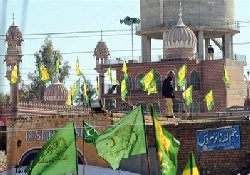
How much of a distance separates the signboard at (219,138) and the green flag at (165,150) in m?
5.38

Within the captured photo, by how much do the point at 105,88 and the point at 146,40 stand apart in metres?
4.91

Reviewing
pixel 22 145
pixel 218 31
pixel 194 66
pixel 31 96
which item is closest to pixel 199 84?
pixel 194 66

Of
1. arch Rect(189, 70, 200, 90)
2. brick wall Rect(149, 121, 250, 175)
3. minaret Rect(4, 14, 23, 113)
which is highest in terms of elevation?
minaret Rect(4, 14, 23, 113)

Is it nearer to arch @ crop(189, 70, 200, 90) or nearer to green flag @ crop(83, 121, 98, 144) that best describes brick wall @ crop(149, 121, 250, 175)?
green flag @ crop(83, 121, 98, 144)

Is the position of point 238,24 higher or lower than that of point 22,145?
higher

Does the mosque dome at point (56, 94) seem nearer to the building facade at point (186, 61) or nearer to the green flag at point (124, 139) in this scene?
the building facade at point (186, 61)

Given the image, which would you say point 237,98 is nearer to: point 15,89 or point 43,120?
point 15,89

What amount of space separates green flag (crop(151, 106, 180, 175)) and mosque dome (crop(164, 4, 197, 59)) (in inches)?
1518

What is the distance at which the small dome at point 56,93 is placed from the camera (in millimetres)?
54594

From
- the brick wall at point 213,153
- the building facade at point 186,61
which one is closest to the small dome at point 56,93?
the building facade at point 186,61

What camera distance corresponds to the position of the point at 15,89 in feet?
160

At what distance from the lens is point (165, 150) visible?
1898 centimetres

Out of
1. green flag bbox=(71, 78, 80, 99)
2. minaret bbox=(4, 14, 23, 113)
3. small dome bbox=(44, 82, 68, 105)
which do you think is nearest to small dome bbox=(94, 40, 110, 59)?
small dome bbox=(44, 82, 68, 105)

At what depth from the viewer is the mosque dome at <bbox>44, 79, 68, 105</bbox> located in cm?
5453
